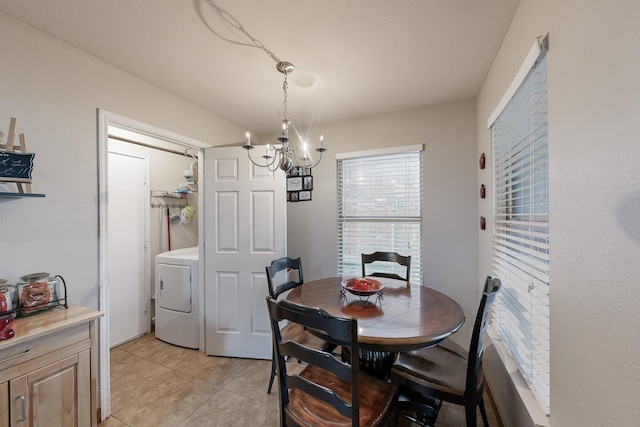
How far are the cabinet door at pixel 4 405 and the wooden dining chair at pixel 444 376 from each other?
6.30ft

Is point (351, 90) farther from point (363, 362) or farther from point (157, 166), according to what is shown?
point (157, 166)

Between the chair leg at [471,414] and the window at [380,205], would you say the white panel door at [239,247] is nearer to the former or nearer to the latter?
the window at [380,205]

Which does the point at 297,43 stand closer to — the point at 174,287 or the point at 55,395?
the point at 55,395

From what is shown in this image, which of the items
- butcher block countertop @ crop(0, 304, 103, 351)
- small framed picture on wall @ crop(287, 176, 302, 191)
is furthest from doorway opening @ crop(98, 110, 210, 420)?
small framed picture on wall @ crop(287, 176, 302, 191)

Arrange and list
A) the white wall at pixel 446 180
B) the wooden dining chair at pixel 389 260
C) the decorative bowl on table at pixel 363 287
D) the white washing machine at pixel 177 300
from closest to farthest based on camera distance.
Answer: the decorative bowl on table at pixel 363 287 → the wooden dining chair at pixel 389 260 → the white wall at pixel 446 180 → the white washing machine at pixel 177 300

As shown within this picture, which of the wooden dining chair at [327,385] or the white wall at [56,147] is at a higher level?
the white wall at [56,147]

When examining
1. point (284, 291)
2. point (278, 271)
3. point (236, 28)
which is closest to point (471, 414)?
point (284, 291)

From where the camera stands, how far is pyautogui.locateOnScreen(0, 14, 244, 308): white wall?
1.50 m

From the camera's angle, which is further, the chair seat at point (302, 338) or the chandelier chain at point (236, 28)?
the chair seat at point (302, 338)

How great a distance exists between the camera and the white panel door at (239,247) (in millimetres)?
2615

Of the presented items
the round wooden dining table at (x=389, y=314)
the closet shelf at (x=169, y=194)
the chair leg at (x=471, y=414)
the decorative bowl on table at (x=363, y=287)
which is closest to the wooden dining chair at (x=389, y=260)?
the round wooden dining table at (x=389, y=314)

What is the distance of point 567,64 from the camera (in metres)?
0.95

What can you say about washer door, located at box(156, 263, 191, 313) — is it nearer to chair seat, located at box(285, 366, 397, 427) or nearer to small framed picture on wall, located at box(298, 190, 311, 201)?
small framed picture on wall, located at box(298, 190, 311, 201)

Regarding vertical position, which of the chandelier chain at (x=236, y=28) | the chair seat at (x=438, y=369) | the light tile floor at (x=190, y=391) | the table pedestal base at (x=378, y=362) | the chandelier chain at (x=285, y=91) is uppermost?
the chandelier chain at (x=236, y=28)
